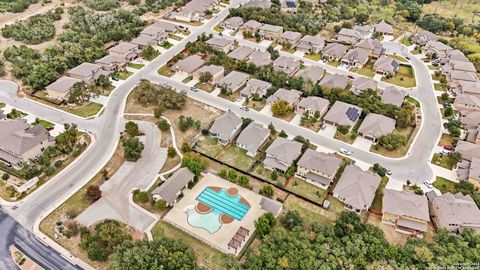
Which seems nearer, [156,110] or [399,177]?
[399,177]

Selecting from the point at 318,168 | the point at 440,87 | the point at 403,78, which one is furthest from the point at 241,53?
the point at 440,87

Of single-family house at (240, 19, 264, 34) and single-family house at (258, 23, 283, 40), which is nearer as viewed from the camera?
single-family house at (258, 23, 283, 40)

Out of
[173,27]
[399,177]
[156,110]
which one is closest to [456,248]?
[399,177]

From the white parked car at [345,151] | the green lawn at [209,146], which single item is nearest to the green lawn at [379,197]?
the white parked car at [345,151]

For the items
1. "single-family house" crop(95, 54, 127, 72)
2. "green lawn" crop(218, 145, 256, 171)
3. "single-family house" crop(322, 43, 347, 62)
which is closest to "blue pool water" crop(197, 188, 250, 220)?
"green lawn" crop(218, 145, 256, 171)

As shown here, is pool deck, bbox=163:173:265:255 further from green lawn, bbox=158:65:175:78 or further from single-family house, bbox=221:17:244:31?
single-family house, bbox=221:17:244:31

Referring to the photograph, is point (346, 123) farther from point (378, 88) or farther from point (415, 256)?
point (415, 256)
